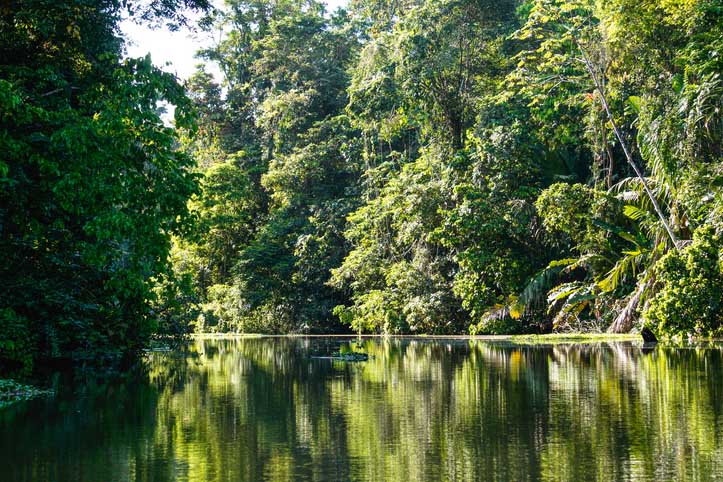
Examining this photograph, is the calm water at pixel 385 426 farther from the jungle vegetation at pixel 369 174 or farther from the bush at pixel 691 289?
the bush at pixel 691 289

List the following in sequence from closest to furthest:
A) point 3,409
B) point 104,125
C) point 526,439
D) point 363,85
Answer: point 526,439 < point 3,409 < point 104,125 < point 363,85

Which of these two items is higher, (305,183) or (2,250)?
(305,183)

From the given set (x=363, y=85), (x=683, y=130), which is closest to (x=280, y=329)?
(x=363, y=85)

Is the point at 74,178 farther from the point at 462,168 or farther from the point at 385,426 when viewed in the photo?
the point at 462,168

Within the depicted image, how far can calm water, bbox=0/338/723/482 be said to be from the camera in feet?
19.7

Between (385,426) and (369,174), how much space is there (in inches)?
1229

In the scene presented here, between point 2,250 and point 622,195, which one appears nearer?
point 2,250

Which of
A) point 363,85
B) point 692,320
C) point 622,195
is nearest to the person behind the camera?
point 692,320

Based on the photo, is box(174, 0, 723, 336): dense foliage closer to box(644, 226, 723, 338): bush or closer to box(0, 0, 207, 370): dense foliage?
box(644, 226, 723, 338): bush

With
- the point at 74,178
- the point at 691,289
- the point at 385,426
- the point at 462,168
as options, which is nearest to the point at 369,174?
the point at 462,168

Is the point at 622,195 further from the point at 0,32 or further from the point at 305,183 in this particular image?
the point at 305,183

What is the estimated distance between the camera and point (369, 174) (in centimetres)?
3903

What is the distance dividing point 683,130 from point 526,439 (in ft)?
55.7

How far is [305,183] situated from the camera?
44031mm
